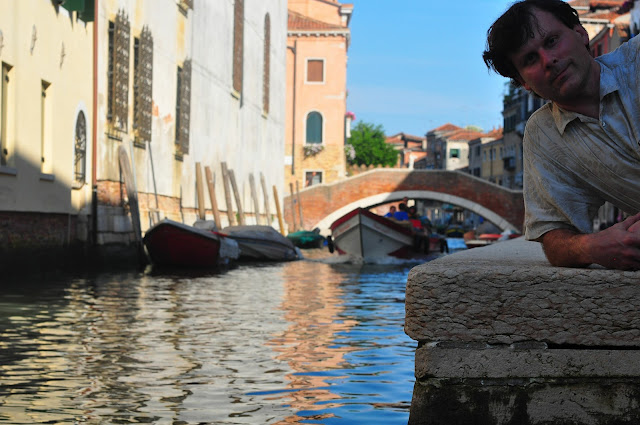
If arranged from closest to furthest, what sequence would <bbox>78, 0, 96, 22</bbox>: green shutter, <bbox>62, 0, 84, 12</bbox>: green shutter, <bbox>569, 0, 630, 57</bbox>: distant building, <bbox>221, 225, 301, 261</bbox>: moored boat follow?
1. <bbox>62, 0, 84, 12</bbox>: green shutter
2. <bbox>78, 0, 96, 22</bbox>: green shutter
3. <bbox>221, 225, 301, 261</bbox>: moored boat
4. <bbox>569, 0, 630, 57</bbox>: distant building

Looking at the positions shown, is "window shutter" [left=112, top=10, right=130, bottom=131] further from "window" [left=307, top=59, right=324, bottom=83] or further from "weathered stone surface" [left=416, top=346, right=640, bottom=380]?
"window" [left=307, top=59, right=324, bottom=83]

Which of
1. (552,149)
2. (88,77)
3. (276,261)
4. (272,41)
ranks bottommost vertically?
(276,261)

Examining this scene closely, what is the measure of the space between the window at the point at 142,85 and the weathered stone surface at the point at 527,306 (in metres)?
13.7

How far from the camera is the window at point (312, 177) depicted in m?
38.1

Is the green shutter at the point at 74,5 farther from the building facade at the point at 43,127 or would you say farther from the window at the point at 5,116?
the window at the point at 5,116

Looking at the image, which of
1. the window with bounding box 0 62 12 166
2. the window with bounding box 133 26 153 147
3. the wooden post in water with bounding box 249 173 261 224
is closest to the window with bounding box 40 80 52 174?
the window with bounding box 0 62 12 166

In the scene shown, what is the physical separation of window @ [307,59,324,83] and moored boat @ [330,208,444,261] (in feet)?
61.7

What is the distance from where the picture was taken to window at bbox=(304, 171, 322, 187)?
38.1 meters

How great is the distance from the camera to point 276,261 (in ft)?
61.0

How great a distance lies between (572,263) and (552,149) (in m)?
0.28

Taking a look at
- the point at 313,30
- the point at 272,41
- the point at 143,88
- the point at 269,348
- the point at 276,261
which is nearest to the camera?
the point at 269,348

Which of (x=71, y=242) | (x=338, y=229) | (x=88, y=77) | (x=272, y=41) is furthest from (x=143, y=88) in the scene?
(x=272, y=41)

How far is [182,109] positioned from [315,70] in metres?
20.0

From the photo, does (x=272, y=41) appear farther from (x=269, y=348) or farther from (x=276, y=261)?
(x=269, y=348)
